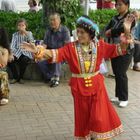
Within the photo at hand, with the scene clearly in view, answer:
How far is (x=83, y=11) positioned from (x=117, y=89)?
303 centimetres

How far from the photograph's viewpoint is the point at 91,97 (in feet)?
15.4

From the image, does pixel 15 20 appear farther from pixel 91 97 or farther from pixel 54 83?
pixel 91 97

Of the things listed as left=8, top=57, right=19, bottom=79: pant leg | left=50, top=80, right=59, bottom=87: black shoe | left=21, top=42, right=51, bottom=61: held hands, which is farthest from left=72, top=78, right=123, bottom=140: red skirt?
left=8, top=57, right=19, bottom=79: pant leg

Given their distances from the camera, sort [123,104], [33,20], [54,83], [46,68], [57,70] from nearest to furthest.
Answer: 1. [123,104]
2. [54,83]
3. [57,70]
4. [46,68]
5. [33,20]

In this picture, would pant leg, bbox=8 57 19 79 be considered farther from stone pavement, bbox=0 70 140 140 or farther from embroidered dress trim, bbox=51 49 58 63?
embroidered dress trim, bbox=51 49 58 63

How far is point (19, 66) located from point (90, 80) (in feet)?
13.5

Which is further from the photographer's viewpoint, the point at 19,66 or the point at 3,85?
the point at 19,66

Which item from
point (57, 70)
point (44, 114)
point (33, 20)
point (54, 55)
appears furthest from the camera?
point (33, 20)

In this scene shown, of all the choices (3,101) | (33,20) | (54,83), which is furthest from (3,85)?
(33,20)

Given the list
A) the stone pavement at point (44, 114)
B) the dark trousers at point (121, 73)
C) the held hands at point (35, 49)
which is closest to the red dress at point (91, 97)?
the held hands at point (35, 49)

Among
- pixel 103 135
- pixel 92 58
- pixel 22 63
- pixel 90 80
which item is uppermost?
pixel 92 58

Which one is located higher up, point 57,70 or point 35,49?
point 35,49

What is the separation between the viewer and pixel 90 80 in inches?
185

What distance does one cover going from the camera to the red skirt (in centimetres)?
461
